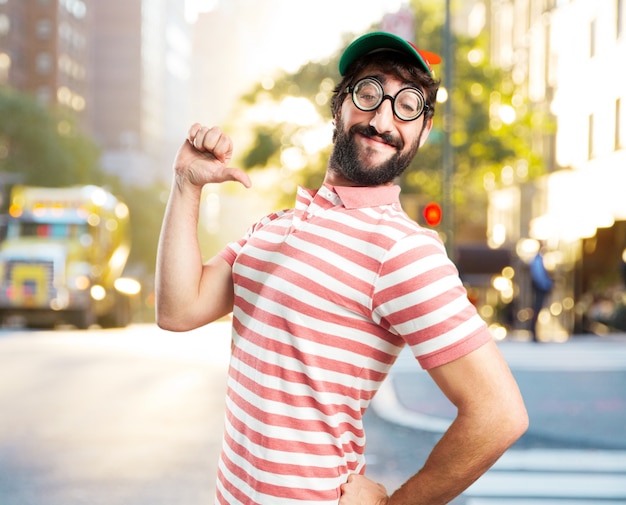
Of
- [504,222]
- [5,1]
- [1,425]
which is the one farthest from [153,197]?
[1,425]

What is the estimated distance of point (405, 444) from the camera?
929 centimetres

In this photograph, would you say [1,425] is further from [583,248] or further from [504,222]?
[504,222]

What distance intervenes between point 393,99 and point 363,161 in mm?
157

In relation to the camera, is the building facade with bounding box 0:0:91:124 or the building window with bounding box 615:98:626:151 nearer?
the building window with bounding box 615:98:626:151

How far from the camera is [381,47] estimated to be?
7.85ft

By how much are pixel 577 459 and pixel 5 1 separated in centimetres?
8815

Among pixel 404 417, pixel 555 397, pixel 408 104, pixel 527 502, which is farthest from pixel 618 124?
pixel 408 104

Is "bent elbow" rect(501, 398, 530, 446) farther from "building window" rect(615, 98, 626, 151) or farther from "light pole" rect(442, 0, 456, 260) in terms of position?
"building window" rect(615, 98, 626, 151)

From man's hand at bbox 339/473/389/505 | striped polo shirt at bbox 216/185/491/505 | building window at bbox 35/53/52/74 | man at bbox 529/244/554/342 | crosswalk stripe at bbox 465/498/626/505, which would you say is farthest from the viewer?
→ building window at bbox 35/53/52/74

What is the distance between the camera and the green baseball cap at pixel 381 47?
91.4 inches

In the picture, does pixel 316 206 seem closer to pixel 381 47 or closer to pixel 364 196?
pixel 364 196

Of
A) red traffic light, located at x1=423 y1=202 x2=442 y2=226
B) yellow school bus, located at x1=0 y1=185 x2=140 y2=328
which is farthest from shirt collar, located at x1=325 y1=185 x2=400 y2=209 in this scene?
yellow school bus, located at x1=0 y1=185 x2=140 y2=328

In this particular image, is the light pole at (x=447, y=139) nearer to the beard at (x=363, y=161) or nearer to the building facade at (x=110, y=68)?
the beard at (x=363, y=161)

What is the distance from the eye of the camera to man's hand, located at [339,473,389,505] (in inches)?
86.2
